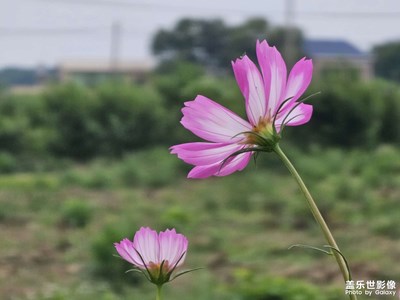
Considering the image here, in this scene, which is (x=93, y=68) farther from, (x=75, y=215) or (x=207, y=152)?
(x=207, y=152)

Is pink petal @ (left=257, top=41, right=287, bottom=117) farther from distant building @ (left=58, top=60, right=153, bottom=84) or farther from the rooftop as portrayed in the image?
distant building @ (left=58, top=60, right=153, bottom=84)

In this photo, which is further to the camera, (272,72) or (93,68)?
(93,68)

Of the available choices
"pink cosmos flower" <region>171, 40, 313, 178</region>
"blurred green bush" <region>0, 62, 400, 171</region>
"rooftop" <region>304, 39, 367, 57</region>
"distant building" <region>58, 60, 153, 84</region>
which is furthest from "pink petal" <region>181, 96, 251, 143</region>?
"distant building" <region>58, 60, 153, 84</region>

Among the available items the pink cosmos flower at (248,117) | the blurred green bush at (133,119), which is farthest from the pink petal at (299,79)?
the blurred green bush at (133,119)

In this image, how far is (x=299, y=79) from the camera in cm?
34

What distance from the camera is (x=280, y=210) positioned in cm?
730

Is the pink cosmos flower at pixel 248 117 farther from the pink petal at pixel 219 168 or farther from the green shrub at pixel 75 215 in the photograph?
the green shrub at pixel 75 215

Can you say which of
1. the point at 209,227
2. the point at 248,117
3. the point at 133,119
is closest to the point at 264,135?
the point at 248,117

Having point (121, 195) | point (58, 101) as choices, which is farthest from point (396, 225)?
point (58, 101)

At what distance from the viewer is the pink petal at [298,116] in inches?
13.6

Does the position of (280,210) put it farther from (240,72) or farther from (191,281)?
(240,72)

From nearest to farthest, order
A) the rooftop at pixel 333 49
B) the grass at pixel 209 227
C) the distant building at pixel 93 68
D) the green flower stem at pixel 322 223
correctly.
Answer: the green flower stem at pixel 322 223, the grass at pixel 209 227, the rooftop at pixel 333 49, the distant building at pixel 93 68

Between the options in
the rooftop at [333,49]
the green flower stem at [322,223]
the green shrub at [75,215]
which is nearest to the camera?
the green flower stem at [322,223]

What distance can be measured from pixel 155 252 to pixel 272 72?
0.30 feet
